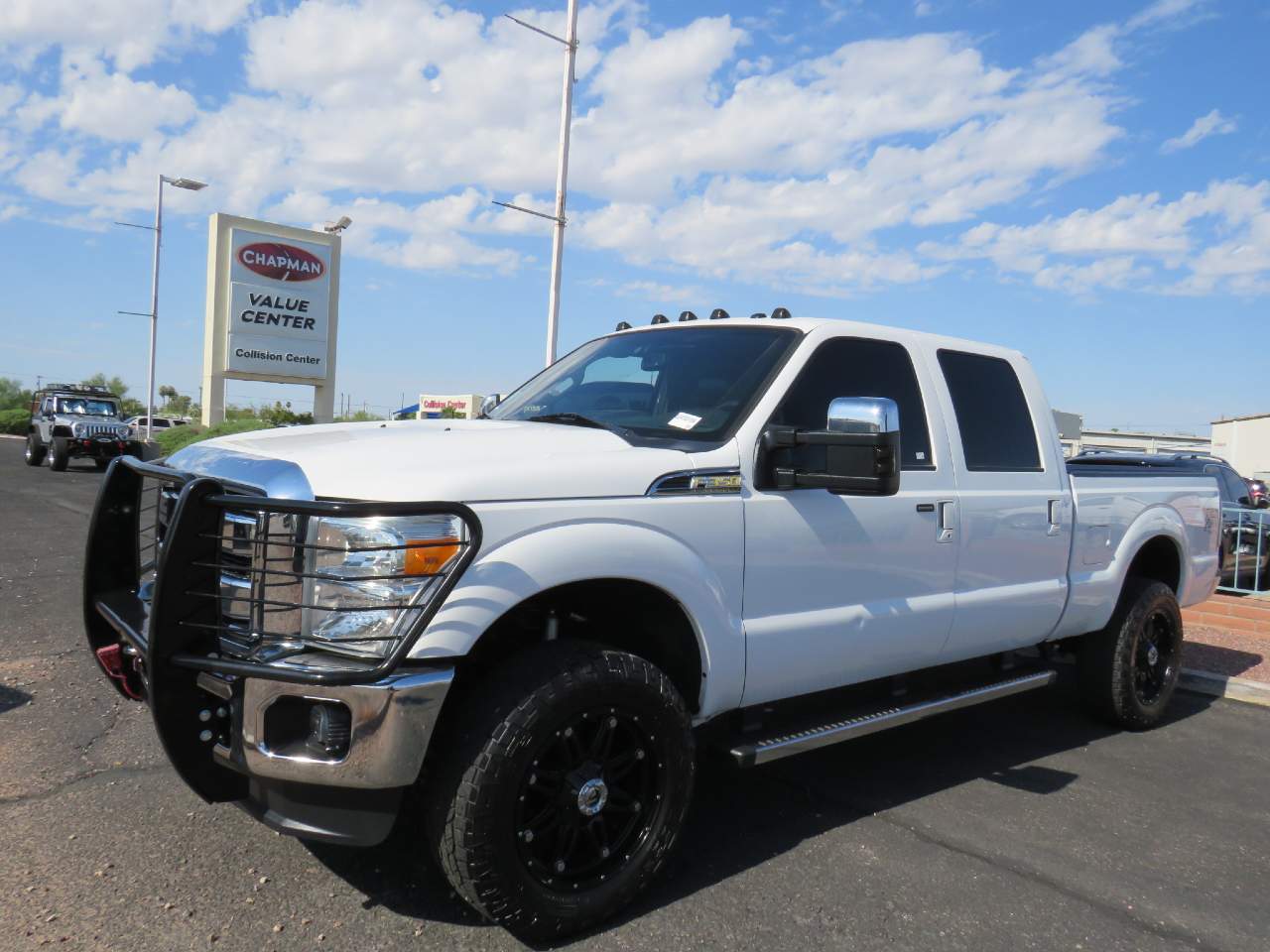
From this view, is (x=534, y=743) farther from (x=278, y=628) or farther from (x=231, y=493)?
(x=231, y=493)

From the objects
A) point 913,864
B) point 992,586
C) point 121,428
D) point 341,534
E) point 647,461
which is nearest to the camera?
point 341,534

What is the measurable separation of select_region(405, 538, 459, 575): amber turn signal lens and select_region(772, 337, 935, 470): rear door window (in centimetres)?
143

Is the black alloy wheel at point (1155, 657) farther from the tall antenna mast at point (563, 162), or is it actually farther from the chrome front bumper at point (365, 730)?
the tall antenna mast at point (563, 162)

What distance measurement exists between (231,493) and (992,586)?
123 inches

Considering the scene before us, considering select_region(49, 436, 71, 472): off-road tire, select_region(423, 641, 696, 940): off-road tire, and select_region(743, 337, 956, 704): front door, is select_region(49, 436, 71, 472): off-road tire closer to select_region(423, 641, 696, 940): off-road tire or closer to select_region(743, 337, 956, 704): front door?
select_region(743, 337, 956, 704): front door

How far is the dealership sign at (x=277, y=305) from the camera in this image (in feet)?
87.9

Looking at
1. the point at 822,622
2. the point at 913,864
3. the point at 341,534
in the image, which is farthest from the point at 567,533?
the point at 913,864

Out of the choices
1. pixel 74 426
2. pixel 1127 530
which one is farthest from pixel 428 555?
pixel 74 426

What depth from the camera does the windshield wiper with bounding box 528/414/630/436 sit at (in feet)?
11.8

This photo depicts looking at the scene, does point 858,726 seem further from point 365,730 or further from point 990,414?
point 365,730

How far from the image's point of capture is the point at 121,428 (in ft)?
72.6

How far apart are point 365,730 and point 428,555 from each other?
47cm

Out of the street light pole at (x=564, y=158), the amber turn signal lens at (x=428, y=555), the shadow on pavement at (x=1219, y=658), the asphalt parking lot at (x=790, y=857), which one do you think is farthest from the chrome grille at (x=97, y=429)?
the amber turn signal lens at (x=428, y=555)

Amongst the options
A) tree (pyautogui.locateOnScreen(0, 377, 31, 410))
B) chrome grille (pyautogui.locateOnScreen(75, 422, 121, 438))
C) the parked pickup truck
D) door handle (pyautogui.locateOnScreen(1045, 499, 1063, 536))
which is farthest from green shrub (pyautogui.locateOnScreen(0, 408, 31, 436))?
door handle (pyautogui.locateOnScreen(1045, 499, 1063, 536))
